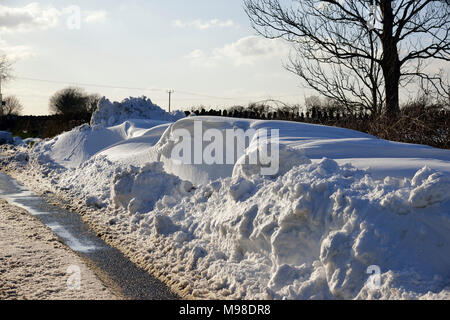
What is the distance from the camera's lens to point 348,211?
13.0 ft

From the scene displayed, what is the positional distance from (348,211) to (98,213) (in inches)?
176

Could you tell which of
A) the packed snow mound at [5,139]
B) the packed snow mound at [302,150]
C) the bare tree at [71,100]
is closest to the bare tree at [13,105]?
the bare tree at [71,100]

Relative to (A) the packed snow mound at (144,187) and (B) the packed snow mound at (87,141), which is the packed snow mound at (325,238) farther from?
(B) the packed snow mound at (87,141)

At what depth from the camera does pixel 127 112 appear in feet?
57.9

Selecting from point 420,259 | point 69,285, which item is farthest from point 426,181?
point 69,285

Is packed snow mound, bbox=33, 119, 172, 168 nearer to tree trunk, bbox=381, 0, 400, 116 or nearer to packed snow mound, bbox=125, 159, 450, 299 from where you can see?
tree trunk, bbox=381, 0, 400, 116

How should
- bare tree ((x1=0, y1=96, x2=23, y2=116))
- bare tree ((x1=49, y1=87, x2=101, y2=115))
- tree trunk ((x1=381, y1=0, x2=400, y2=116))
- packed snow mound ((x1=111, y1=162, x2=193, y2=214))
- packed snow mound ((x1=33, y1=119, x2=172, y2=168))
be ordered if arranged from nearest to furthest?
packed snow mound ((x1=111, y1=162, x2=193, y2=214)) < packed snow mound ((x1=33, y1=119, x2=172, y2=168)) < tree trunk ((x1=381, y1=0, x2=400, y2=116)) < bare tree ((x1=49, y1=87, x2=101, y2=115)) < bare tree ((x1=0, y1=96, x2=23, y2=116))

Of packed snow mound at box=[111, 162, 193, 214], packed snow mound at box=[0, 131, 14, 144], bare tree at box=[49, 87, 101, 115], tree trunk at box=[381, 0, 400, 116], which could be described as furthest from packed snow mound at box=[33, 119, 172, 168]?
bare tree at box=[49, 87, 101, 115]

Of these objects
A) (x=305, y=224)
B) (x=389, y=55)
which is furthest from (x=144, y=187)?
(x=389, y=55)

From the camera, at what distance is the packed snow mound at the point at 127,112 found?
17.3 meters

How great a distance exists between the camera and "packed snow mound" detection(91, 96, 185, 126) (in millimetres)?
17328

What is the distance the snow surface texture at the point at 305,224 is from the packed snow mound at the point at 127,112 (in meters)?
10.5

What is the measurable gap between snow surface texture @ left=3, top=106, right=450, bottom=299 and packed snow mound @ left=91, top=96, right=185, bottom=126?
34.4 feet
